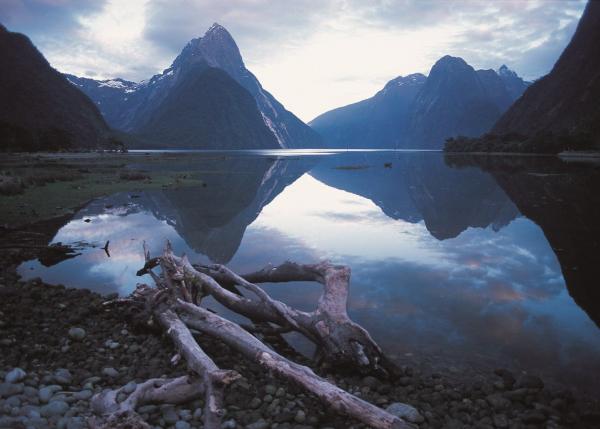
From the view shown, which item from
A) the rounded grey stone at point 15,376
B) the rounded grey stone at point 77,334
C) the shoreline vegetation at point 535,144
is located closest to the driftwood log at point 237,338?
the rounded grey stone at point 77,334

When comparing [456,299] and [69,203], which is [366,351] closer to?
[456,299]

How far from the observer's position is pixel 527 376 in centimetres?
650

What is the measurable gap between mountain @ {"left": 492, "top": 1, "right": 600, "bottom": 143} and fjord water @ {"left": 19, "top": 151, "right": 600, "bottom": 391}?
114 metres

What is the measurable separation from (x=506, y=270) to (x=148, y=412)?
456 inches

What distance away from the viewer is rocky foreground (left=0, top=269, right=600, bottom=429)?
5324mm

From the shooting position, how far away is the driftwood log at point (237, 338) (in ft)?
16.6

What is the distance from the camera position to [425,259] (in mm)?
13930

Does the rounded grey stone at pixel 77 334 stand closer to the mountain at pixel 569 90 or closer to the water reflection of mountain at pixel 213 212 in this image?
the water reflection of mountain at pixel 213 212

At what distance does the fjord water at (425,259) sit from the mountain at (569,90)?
11418cm

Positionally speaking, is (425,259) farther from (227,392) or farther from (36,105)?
(36,105)

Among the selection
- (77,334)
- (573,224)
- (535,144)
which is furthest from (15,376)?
(535,144)

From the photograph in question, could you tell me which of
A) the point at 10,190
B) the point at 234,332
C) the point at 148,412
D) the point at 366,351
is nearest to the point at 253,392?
the point at 234,332

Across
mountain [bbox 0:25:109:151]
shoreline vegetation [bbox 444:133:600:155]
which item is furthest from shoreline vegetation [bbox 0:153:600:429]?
mountain [bbox 0:25:109:151]

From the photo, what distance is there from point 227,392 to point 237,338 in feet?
2.87
